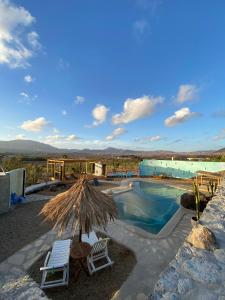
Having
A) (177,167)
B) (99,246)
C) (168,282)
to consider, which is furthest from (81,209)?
(177,167)

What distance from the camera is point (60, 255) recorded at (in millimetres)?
4820

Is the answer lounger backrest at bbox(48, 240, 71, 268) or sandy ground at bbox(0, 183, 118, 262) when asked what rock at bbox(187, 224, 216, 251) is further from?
sandy ground at bbox(0, 183, 118, 262)

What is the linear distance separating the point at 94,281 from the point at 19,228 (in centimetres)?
427

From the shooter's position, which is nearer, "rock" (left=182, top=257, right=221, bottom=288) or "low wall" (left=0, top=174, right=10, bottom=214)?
"rock" (left=182, top=257, right=221, bottom=288)

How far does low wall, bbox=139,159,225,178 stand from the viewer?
20.6 m

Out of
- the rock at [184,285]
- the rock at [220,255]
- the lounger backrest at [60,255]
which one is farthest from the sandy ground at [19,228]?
the rock at [220,255]

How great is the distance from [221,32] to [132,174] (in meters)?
16.0

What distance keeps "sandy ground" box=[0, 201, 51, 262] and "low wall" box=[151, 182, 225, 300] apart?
4966mm

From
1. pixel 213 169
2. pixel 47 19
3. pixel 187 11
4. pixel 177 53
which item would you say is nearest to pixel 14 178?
pixel 47 19

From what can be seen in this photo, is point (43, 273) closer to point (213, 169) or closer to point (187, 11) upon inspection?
point (187, 11)

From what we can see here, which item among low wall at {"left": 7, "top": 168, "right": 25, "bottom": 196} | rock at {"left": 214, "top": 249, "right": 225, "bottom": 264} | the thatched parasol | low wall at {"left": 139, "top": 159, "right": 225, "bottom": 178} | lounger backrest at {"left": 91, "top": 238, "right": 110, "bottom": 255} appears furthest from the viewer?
low wall at {"left": 139, "top": 159, "right": 225, "bottom": 178}

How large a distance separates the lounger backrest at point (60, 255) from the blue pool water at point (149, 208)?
399cm

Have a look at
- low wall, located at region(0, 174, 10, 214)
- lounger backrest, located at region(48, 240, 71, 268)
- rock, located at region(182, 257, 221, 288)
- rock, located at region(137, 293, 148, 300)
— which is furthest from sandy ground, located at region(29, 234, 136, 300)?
low wall, located at region(0, 174, 10, 214)

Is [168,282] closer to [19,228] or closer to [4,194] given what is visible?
[19,228]
